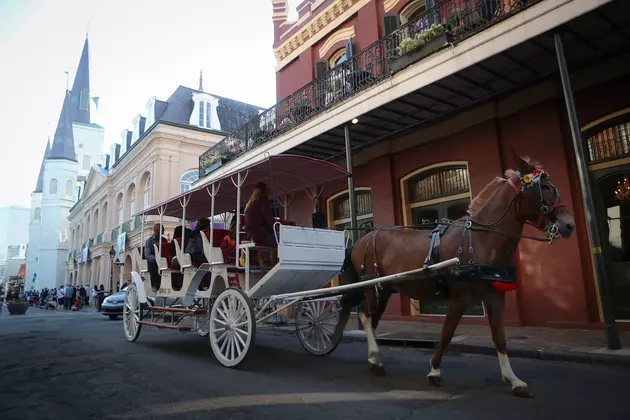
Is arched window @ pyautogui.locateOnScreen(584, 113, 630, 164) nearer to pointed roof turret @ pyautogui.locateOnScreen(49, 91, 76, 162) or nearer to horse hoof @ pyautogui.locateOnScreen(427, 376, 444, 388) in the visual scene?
horse hoof @ pyautogui.locateOnScreen(427, 376, 444, 388)

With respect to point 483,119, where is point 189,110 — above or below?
above

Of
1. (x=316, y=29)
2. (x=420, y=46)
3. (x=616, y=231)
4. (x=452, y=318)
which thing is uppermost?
(x=316, y=29)

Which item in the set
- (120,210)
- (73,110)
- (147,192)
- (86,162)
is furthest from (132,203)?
(73,110)

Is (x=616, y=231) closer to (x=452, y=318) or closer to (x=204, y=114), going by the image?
(x=452, y=318)

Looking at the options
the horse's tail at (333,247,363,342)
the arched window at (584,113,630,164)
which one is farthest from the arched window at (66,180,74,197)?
the arched window at (584,113,630,164)

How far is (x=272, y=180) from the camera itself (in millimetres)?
6898

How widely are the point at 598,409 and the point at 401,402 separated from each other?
1643 mm

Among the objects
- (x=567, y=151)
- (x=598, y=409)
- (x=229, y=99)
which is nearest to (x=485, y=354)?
(x=598, y=409)

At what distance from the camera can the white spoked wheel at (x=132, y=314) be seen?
7966 millimetres

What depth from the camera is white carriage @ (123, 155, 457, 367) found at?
550cm

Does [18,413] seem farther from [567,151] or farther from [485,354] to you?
[567,151]

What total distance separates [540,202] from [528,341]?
3.53 m

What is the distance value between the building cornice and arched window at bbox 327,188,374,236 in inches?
201

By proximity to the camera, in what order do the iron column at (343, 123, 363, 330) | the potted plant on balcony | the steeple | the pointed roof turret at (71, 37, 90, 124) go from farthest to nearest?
the pointed roof turret at (71, 37, 90, 124) → the steeple → the iron column at (343, 123, 363, 330) → the potted plant on balcony
